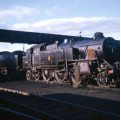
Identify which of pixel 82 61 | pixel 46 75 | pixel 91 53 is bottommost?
pixel 46 75

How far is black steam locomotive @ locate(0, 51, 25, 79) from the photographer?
19.0 meters

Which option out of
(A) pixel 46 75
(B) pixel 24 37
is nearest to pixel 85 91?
(A) pixel 46 75

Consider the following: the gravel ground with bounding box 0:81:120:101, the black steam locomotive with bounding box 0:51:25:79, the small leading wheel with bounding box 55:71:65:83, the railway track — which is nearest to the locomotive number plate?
the gravel ground with bounding box 0:81:120:101

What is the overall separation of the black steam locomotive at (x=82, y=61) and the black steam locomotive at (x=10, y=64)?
13.9ft

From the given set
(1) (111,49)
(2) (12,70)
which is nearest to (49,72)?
(1) (111,49)

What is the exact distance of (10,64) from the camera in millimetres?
20172

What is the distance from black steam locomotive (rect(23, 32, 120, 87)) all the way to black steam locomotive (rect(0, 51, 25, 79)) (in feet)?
13.9

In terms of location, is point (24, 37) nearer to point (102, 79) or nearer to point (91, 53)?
point (91, 53)

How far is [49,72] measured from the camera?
14.4 m

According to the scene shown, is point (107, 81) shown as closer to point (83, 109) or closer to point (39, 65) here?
point (83, 109)

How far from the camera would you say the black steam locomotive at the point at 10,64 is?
748 inches

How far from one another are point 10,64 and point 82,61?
11.3 m

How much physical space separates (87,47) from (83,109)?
6.68 meters

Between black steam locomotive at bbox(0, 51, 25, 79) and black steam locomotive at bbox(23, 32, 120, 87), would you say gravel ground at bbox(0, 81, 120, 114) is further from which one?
black steam locomotive at bbox(0, 51, 25, 79)
